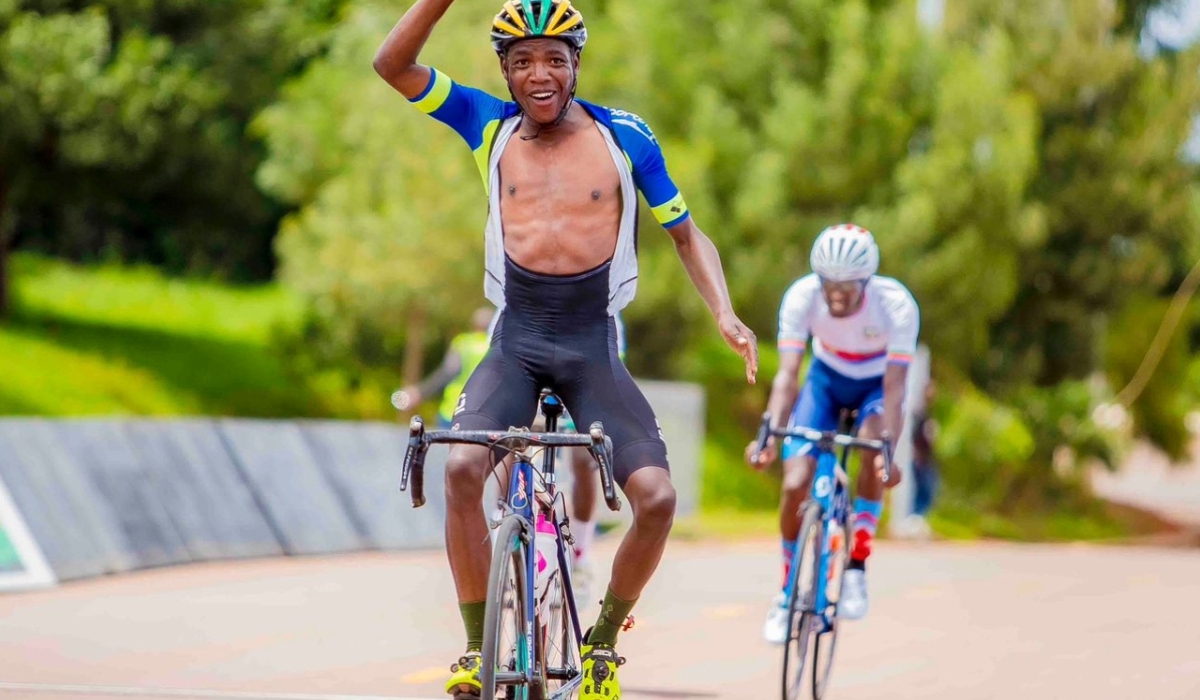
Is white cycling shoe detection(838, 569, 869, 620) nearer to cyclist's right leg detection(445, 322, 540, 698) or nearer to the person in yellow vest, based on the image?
cyclist's right leg detection(445, 322, 540, 698)

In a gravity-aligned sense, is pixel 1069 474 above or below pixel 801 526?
above

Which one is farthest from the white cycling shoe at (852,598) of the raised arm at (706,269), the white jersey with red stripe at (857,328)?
the raised arm at (706,269)

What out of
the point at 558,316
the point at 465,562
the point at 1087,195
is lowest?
the point at 465,562

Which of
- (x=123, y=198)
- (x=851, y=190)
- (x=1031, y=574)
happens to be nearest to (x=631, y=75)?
(x=851, y=190)

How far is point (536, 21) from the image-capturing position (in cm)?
634

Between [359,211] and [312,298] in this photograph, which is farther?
[312,298]

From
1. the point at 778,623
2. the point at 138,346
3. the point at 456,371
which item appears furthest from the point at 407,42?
the point at 138,346

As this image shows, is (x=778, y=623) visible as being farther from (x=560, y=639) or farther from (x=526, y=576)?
(x=526, y=576)

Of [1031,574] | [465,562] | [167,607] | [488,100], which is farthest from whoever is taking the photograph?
[1031,574]

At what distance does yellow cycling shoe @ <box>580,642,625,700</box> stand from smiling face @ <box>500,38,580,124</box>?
1765 mm

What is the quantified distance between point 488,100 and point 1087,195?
25369mm

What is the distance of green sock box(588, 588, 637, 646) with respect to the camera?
260 inches

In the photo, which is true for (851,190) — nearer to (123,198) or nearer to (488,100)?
(123,198)

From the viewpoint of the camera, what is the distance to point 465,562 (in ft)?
20.3
